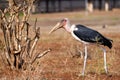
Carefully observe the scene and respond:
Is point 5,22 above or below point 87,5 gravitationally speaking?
above

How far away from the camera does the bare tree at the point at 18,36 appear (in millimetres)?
12266

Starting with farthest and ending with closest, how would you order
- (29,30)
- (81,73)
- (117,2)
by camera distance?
(117,2) < (29,30) < (81,73)

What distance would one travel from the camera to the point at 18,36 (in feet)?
41.2

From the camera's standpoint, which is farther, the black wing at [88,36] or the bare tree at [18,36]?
the bare tree at [18,36]

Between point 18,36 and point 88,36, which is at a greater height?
point 88,36

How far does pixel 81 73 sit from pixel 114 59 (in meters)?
3.12

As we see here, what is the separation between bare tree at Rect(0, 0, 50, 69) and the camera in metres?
12.3

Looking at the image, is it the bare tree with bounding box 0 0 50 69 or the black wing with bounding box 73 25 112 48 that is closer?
the black wing with bounding box 73 25 112 48

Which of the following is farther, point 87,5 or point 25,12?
point 87,5

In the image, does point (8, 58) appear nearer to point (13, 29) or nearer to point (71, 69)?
point (13, 29)

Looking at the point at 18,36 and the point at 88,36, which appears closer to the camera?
the point at 88,36

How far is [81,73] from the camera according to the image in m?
12.1

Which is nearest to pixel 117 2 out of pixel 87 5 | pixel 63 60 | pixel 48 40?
pixel 87 5

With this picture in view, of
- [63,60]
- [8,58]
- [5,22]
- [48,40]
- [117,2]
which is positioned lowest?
[117,2]
